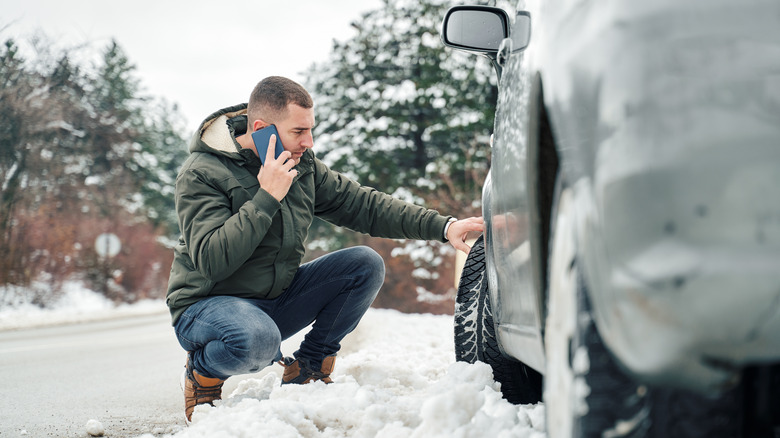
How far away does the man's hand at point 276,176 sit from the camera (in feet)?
9.63

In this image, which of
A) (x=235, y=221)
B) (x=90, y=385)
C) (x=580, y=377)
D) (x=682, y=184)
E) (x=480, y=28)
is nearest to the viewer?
(x=682, y=184)

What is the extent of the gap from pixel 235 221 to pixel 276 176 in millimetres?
270

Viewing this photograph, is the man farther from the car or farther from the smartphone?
the car

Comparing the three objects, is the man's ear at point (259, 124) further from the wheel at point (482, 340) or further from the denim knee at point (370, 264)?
the wheel at point (482, 340)

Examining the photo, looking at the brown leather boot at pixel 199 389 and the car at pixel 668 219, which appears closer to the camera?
the car at pixel 668 219

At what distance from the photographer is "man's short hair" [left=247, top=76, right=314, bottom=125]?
3.15 m

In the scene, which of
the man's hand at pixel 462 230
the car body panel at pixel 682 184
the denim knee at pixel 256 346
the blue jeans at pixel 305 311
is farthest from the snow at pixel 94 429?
the car body panel at pixel 682 184

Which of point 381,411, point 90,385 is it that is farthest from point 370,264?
point 90,385

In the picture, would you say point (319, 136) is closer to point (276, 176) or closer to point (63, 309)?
point (63, 309)

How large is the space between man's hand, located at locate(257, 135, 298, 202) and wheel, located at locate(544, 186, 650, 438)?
6.12 feet

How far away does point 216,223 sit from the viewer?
9.55ft

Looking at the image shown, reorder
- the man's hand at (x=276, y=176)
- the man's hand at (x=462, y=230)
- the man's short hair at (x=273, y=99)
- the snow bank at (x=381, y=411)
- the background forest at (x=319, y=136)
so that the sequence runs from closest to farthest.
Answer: the snow bank at (x=381, y=411) → the man's hand at (x=276, y=176) → the man's short hair at (x=273, y=99) → the man's hand at (x=462, y=230) → the background forest at (x=319, y=136)

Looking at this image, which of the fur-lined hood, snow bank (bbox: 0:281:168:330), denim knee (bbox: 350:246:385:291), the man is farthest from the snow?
snow bank (bbox: 0:281:168:330)

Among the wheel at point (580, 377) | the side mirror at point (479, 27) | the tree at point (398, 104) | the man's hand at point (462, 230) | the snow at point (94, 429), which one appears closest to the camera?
the wheel at point (580, 377)
